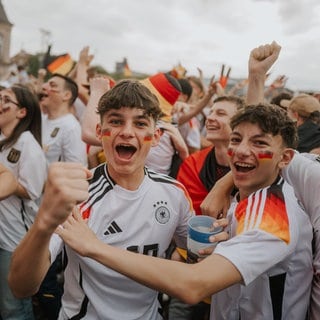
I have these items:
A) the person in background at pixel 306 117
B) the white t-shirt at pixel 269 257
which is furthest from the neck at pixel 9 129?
the person in background at pixel 306 117

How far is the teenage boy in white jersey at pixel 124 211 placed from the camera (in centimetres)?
184

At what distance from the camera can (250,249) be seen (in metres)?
1.52

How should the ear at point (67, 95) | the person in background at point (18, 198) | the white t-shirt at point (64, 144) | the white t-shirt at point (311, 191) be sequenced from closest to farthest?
the white t-shirt at point (311, 191)
the person in background at point (18, 198)
the white t-shirt at point (64, 144)
the ear at point (67, 95)

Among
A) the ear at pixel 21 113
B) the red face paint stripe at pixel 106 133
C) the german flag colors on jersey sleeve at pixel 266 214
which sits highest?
the red face paint stripe at pixel 106 133

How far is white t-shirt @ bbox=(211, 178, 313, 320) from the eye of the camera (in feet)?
5.01

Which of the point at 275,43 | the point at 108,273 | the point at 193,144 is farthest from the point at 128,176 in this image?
the point at 193,144

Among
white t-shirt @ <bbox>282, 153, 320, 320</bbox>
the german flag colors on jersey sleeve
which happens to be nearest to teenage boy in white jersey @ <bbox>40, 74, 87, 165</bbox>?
white t-shirt @ <bbox>282, 153, 320, 320</bbox>

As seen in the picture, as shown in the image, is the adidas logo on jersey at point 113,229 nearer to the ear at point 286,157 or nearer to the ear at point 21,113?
the ear at point 286,157

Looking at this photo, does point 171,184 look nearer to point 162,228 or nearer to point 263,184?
point 162,228

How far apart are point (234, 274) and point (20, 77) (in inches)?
423

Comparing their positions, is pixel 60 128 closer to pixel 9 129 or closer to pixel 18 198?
pixel 9 129

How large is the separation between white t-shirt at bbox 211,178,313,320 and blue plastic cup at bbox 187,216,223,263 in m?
0.13

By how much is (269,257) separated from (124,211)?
815 mm

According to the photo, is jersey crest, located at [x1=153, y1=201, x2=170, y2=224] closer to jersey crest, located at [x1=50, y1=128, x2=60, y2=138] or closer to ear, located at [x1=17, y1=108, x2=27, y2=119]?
ear, located at [x1=17, y1=108, x2=27, y2=119]
